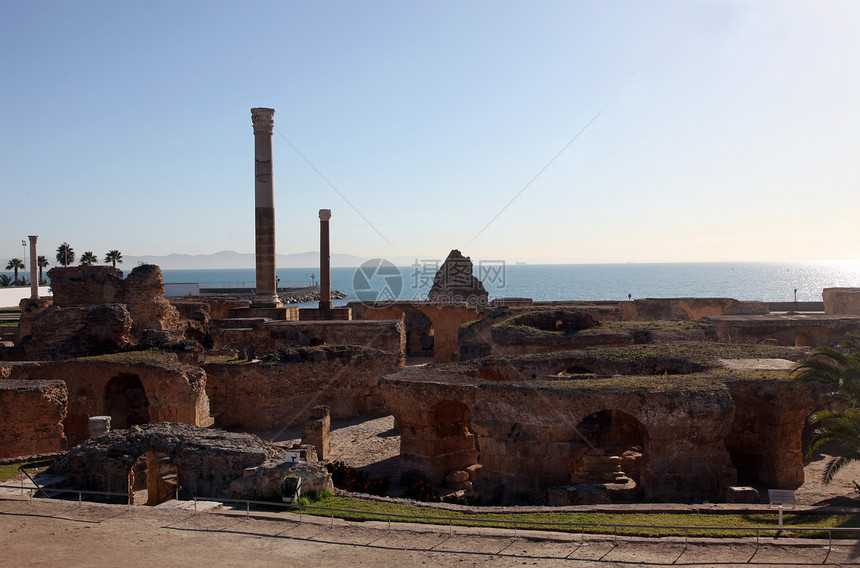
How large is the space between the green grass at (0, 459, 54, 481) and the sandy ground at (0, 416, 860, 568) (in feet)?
9.27

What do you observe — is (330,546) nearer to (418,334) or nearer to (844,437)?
(844,437)

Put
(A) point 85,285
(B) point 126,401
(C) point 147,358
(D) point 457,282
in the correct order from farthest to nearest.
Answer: (D) point 457,282, (A) point 85,285, (B) point 126,401, (C) point 147,358

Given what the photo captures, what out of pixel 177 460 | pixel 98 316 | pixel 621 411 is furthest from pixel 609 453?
pixel 98 316

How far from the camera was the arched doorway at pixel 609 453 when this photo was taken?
1577 cm

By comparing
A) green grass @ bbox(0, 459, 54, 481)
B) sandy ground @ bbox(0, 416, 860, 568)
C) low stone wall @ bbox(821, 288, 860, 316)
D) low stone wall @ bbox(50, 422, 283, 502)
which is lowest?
green grass @ bbox(0, 459, 54, 481)

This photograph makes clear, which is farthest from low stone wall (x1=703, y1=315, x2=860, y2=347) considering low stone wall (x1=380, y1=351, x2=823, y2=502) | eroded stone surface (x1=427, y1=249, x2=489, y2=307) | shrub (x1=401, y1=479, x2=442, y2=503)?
shrub (x1=401, y1=479, x2=442, y2=503)

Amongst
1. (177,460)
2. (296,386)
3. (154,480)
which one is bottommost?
(154,480)

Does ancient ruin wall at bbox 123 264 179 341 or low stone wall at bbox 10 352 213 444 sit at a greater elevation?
ancient ruin wall at bbox 123 264 179 341

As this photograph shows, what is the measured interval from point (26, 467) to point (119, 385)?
703 centimetres

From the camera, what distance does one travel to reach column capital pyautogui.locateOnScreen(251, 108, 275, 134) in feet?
106

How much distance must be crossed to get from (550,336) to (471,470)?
26.6ft

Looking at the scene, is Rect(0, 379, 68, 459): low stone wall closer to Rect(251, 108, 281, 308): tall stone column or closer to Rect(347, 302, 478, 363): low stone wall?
Rect(251, 108, 281, 308): tall stone column

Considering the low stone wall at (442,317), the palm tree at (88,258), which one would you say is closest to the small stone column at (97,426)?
the low stone wall at (442,317)

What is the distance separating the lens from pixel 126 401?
70.7 feet
